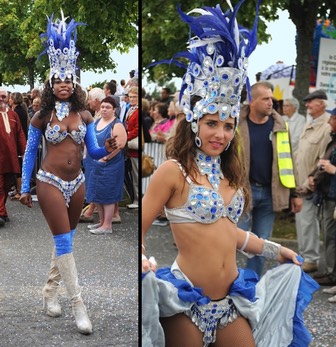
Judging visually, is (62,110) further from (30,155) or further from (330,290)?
(330,290)

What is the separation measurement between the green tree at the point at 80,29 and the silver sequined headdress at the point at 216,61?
16.7 inches

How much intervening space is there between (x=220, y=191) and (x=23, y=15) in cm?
102

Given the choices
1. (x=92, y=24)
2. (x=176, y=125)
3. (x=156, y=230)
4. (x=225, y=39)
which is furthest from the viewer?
(x=156, y=230)

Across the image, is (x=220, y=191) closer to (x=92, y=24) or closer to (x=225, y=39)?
(x=225, y=39)

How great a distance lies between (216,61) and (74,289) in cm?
102

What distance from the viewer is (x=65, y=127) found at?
2.69m

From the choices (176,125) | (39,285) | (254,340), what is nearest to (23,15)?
(176,125)

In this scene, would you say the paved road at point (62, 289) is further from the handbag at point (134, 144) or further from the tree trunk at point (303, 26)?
the tree trunk at point (303, 26)

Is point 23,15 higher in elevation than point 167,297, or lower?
higher

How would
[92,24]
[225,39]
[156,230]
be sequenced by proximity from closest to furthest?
[225,39]
[92,24]
[156,230]

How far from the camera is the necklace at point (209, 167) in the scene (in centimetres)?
233

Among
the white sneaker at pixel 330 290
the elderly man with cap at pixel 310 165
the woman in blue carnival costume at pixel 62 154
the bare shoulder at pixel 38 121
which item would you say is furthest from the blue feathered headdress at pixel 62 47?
the white sneaker at pixel 330 290

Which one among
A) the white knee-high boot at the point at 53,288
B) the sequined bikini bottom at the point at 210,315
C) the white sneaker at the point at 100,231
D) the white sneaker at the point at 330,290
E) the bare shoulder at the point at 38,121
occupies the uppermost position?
the bare shoulder at the point at 38,121

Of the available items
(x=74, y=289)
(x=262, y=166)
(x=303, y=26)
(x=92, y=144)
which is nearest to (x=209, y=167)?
(x=92, y=144)
